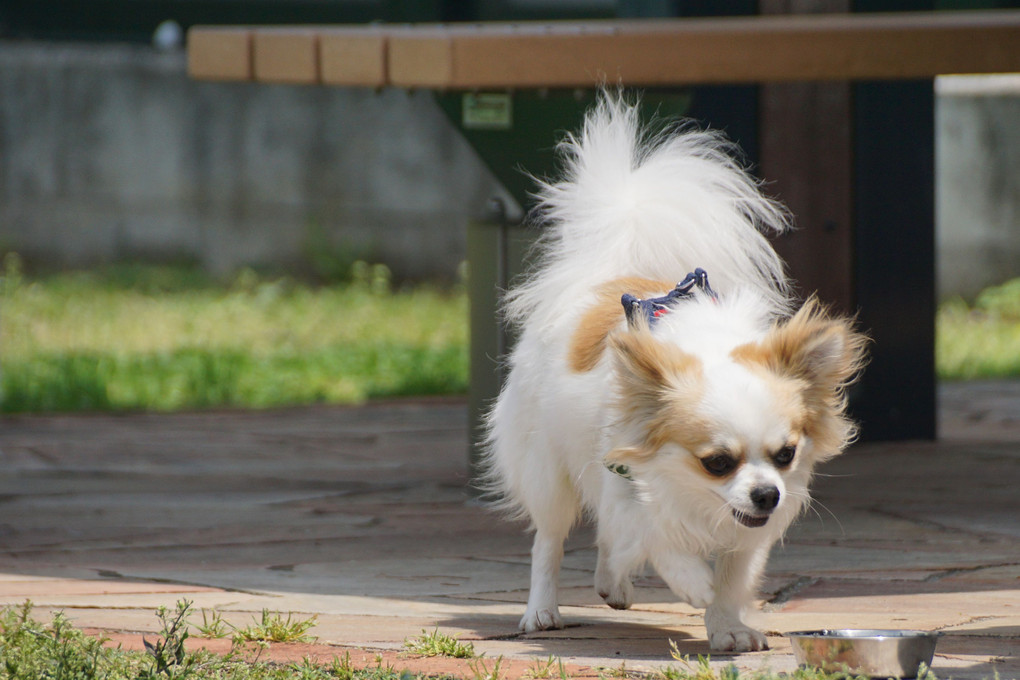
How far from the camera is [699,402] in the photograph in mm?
3861

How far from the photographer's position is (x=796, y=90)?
7516 millimetres

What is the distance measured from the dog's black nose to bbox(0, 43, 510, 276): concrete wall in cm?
947

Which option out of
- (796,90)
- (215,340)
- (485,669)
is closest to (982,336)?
(796,90)

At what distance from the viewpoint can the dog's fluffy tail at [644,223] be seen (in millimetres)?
4648

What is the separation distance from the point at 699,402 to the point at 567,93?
238 cm

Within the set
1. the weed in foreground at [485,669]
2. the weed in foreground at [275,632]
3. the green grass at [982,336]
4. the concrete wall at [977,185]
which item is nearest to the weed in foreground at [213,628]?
the weed in foreground at [275,632]

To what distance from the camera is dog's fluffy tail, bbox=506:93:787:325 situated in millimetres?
4648

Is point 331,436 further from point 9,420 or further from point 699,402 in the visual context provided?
point 699,402

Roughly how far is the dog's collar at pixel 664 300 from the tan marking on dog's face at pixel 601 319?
0.25ft

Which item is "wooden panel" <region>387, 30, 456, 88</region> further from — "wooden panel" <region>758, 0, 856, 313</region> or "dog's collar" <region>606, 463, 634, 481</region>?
"wooden panel" <region>758, 0, 856, 313</region>

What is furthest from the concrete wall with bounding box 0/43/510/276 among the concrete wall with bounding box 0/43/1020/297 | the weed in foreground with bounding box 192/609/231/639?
the weed in foreground with bounding box 192/609/231/639

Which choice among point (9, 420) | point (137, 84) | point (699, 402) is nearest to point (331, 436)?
point (9, 420)

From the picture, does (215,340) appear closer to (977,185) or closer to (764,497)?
(977,185)

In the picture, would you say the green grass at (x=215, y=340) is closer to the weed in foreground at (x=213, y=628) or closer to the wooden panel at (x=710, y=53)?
the wooden panel at (x=710, y=53)
